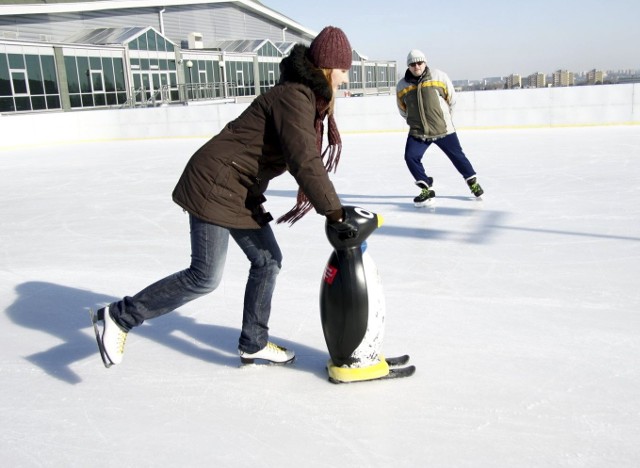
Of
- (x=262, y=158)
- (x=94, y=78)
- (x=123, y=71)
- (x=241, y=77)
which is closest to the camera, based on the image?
(x=262, y=158)

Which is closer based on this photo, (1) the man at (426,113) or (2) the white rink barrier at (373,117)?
→ (1) the man at (426,113)

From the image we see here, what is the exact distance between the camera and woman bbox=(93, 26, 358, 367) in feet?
6.00

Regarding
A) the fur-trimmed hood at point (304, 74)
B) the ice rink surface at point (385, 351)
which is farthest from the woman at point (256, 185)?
A: the ice rink surface at point (385, 351)

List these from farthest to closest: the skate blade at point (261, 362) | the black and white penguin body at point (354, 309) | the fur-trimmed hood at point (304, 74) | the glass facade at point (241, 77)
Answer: the glass facade at point (241, 77) → the skate blade at point (261, 362) → the black and white penguin body at point (354, 309) → the fur-trimmed hood at point (304, 74)

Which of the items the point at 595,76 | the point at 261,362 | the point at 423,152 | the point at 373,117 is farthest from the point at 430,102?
the point at 595,76

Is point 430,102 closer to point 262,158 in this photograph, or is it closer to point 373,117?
point 262,158

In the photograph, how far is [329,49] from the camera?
187cm

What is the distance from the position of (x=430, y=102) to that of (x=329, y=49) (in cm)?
334

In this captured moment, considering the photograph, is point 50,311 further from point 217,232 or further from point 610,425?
point 610,425

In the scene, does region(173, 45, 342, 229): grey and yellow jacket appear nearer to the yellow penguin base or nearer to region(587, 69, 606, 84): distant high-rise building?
the yellow penguin base

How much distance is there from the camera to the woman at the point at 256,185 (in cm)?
183

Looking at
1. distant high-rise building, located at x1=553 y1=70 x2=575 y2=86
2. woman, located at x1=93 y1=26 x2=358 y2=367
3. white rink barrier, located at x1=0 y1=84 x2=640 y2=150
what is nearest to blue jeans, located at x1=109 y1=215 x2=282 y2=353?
woman, located at x1=93 y1=26 x2=358 y2=367

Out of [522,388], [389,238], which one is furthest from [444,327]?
[389,238]

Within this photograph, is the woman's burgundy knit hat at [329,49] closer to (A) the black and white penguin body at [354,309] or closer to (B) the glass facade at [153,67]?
(A) the black and white penguin body at [354,309]
